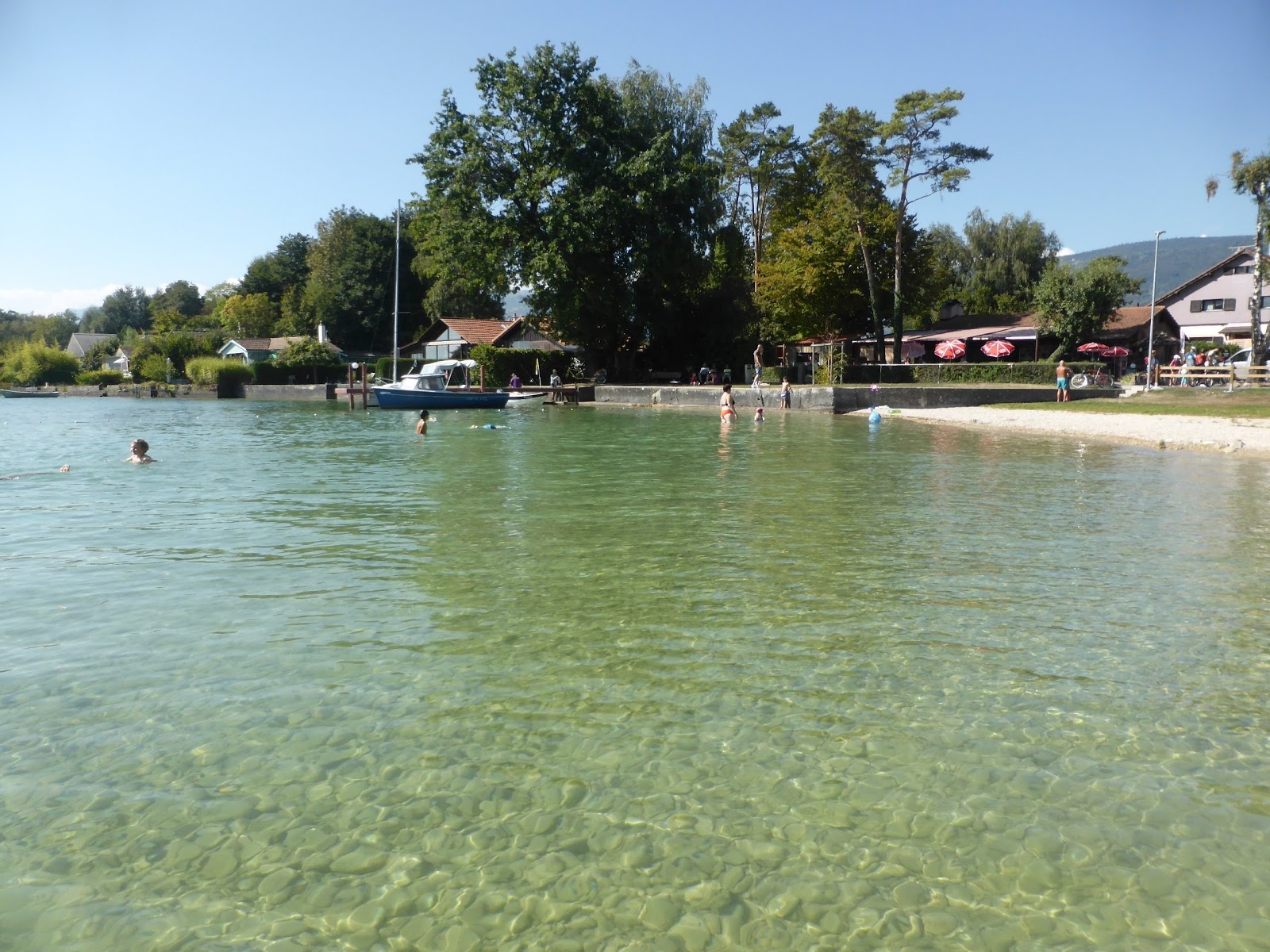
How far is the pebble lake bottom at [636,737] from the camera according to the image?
3.82 meters

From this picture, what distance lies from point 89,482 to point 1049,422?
2846 cm

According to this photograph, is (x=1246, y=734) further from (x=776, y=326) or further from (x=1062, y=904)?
(x=776, y=326)

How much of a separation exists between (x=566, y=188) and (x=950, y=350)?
85.2 feet

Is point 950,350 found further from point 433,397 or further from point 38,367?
point 38,367

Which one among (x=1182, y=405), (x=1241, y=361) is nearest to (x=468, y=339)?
(x=1241, y=361)

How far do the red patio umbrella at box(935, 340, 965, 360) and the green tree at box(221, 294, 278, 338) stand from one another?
8169 cm

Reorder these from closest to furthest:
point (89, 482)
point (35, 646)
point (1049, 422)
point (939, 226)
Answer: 1. point (35, 646)
2. point (89, 482)
3. point (1049, 422)
4. point (939, 226)

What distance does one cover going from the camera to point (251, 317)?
109688 mm

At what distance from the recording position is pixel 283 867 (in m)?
4.10

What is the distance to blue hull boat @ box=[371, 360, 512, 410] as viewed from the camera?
4631 centimetres

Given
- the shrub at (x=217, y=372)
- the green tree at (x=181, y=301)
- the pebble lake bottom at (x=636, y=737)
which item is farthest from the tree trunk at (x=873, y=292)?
the green tree at (x=181, y=301)

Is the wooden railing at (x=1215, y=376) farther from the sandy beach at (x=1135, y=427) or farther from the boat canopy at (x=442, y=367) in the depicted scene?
the boat canopy at (x=442, y=367)

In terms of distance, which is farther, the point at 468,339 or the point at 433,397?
the point at 468,339

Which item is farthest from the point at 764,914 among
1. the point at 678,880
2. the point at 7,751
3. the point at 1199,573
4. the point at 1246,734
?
the point at 1199,573
